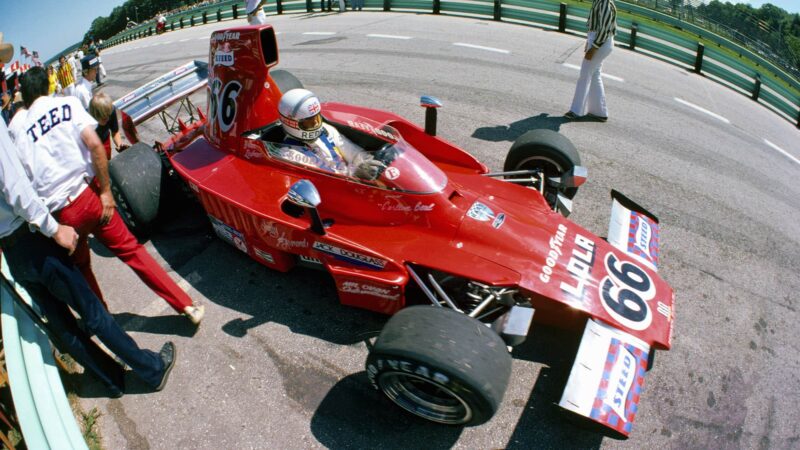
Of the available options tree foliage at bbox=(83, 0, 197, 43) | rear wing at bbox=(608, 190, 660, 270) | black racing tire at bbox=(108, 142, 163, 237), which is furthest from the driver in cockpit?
tree foliage at bbox=(83, 0, 197, 43)

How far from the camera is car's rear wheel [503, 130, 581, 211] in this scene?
5.03 metres

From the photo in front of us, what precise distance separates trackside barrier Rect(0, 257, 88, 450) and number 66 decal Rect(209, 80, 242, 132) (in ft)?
7.49

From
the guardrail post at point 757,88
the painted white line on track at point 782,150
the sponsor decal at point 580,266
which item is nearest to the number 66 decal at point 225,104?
the sponsor decal at point 580,266

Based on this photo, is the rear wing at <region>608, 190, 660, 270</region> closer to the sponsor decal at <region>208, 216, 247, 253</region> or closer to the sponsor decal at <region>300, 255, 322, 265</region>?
the sponsor decal at <region>300, 255, 322, 265</region>

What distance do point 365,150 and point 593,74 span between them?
15.8 feet

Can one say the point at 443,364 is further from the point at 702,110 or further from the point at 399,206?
the point at 702,110

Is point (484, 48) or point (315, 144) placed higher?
point (484, 48)

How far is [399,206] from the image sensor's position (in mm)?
4145

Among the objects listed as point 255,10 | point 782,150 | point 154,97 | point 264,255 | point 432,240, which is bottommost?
point 264,255

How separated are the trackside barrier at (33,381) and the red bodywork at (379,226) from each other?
1650 mm

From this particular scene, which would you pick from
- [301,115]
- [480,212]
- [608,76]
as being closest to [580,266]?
[480,212]

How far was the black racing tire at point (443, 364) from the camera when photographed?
2.93 meters

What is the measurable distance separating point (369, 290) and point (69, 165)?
222 centimetres

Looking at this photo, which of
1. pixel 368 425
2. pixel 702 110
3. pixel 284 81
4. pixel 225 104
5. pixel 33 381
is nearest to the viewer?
pixel 33 381
